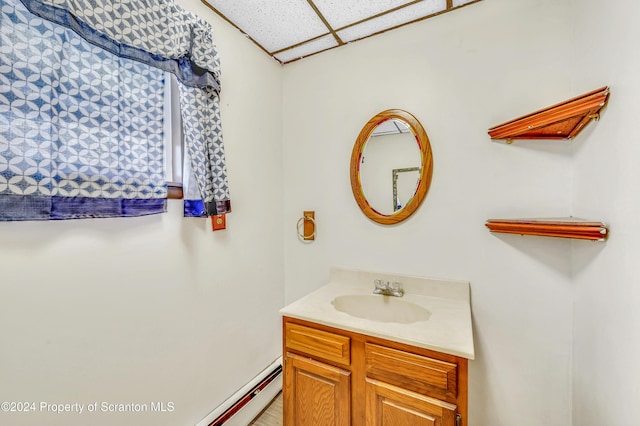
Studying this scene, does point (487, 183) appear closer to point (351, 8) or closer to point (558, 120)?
point (558, 120)

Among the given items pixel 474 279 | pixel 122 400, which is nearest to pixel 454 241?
pixel 474 279

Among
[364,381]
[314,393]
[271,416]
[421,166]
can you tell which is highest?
[421,166]

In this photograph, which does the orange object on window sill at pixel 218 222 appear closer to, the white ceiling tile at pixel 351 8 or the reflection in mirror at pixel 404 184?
the reflection in mirror at pixel 404 184

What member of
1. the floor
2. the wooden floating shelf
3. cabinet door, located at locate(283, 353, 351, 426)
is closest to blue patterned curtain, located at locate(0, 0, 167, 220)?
cabinet door, located at locate(283, 353, 351, 426)

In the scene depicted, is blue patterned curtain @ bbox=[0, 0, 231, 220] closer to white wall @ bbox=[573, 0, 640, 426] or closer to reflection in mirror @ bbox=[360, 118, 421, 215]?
reflection in mirror @ bbox=[360, 118, 421, 215]

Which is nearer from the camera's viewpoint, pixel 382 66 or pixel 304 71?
pixel 382 66

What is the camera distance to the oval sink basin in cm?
139

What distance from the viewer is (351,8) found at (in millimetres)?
1385

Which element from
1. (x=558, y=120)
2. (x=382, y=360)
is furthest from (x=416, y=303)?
(x=558, y=120)

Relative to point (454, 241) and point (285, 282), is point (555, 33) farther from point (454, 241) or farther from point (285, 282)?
point (285, 282)

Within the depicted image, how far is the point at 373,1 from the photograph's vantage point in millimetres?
1343

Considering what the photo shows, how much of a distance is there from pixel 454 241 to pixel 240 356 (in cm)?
139

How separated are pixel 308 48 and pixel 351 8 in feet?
1.38

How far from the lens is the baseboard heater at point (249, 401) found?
54.1 inches
